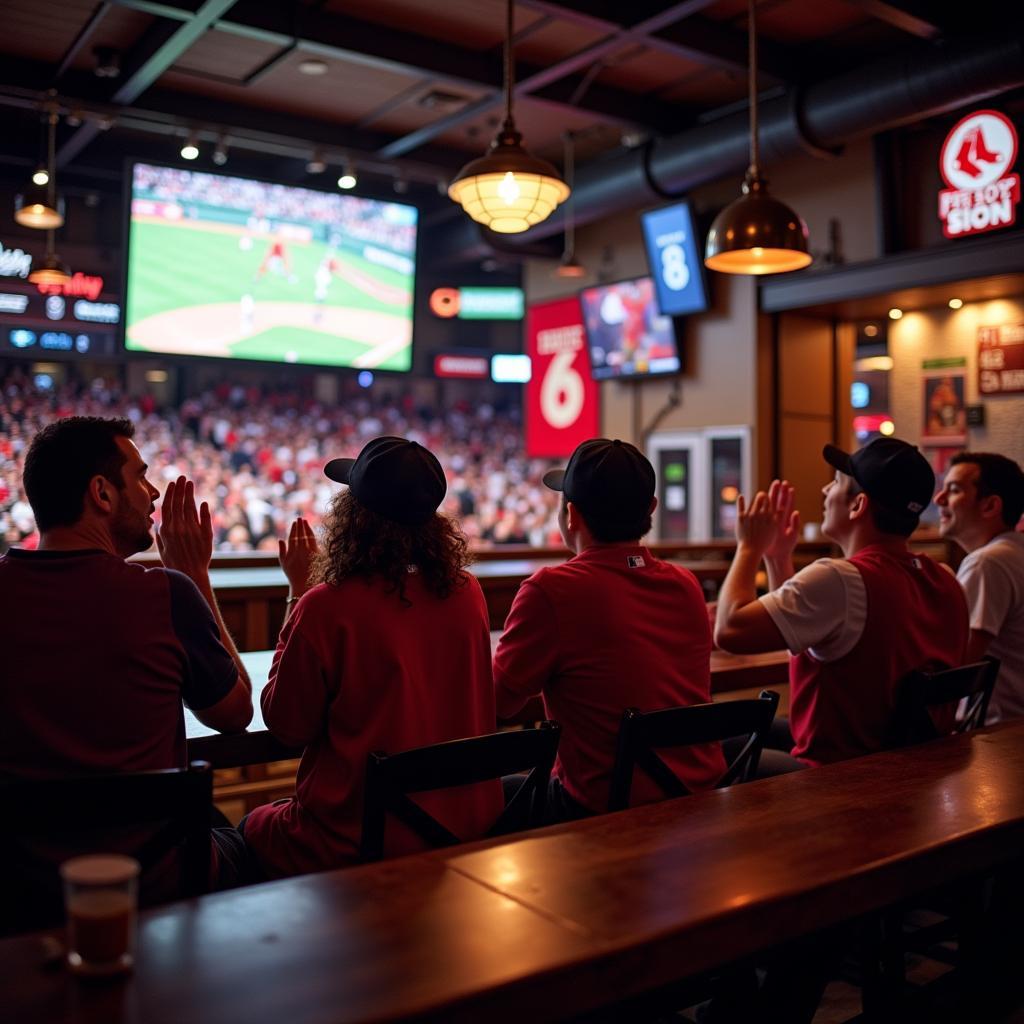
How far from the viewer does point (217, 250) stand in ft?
25.0

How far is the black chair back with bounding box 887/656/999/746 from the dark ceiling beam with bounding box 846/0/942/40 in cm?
436

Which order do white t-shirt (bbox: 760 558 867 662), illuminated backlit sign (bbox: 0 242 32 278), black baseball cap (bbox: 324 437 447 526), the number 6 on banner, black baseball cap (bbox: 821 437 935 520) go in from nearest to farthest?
black baseball cap (bbox: 324 437 447 526) → white t-shirt (bbox: 760 558 867 662) → black baseball cap (bbox: 821 437 935 520) → illuminated backlit sign (bbox: 0 242 32 278) → the number 6 on banner

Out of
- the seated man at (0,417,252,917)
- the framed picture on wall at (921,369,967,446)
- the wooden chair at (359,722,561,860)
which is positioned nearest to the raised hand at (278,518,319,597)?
the seated man at (0,417,252,917)

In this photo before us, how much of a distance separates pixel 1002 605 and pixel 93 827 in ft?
7.85

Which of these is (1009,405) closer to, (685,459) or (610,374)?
(685,459)

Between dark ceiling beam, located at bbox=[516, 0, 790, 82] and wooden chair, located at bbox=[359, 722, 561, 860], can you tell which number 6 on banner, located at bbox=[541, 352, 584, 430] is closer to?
dark ceiling beam, located at bbox=[516, 0, 790, 82]

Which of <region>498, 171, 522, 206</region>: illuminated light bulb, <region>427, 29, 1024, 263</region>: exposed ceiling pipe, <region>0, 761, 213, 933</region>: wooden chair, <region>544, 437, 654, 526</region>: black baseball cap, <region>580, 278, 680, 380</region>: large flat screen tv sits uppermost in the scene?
<region>427, 29, 1024, 263</region>: exposed ceiling pipe

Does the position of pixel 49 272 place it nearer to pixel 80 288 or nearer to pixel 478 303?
pixel 80 288

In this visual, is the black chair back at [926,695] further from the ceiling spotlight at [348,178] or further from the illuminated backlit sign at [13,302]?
the illuminated backlit sign at [13,302]

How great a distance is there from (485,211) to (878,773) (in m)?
2.80

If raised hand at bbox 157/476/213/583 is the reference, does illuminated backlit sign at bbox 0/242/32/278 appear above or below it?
above

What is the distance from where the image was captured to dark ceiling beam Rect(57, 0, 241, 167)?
584cm

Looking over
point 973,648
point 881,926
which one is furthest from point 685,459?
point 881,926

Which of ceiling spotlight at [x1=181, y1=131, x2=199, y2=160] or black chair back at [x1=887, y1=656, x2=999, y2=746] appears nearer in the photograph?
black chair back at [x1=887, y1=656, x2=999, y2=746]
